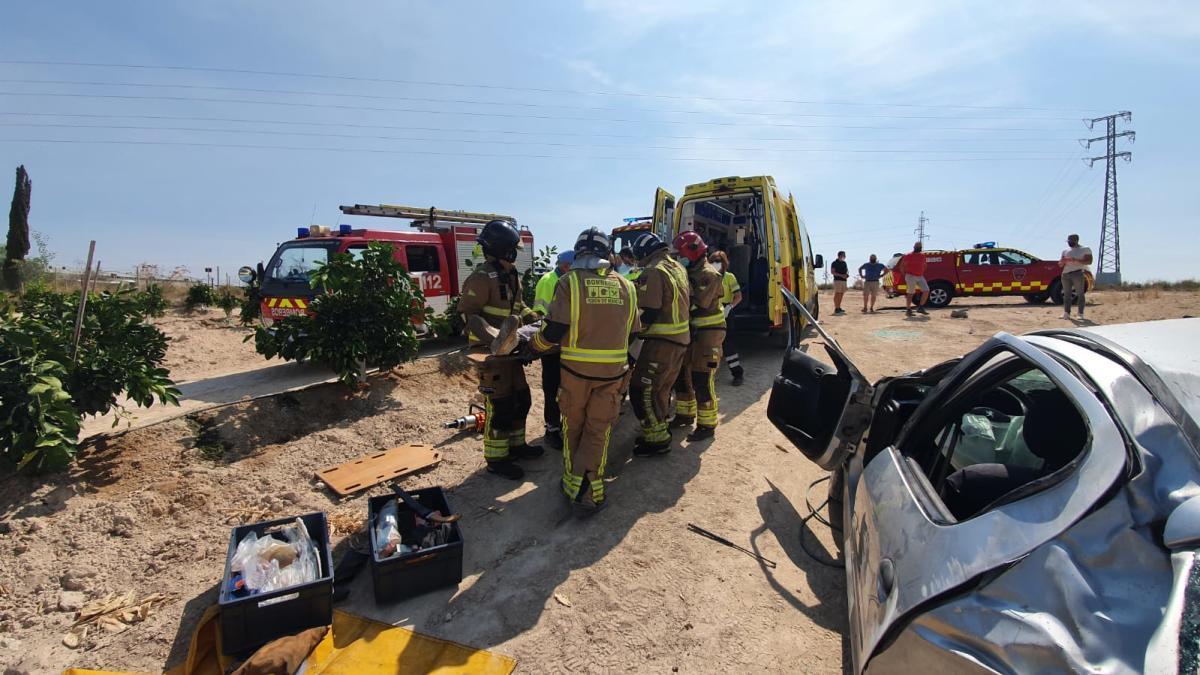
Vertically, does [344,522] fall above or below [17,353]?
below

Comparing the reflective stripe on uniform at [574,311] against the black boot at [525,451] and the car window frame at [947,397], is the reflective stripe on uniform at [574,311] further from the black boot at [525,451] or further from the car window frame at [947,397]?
the car window frame at [947,397]

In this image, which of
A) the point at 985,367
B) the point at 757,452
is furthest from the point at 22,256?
the point at 985,367

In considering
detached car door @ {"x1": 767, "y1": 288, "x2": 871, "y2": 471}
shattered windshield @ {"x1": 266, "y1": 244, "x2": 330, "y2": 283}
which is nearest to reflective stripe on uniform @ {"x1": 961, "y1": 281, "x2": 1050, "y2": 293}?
detached car door @ {"x1": 767, "y1": 288, "x2": 871, "y2": 471}

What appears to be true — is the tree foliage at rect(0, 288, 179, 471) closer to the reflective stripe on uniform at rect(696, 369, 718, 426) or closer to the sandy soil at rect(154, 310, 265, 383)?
the sandy soil at rect(154, 310, 265, 383)

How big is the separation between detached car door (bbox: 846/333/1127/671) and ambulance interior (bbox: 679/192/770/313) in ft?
18.2

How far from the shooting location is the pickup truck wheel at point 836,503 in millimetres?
3574

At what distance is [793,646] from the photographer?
8.76ft

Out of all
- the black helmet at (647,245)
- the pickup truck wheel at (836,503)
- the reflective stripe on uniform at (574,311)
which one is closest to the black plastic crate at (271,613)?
the reflective stripe on uniform at (574,311)

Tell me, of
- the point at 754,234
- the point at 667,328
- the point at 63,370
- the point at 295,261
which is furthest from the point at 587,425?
the point at 295,261

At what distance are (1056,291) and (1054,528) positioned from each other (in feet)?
56.6

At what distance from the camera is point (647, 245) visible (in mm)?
4918

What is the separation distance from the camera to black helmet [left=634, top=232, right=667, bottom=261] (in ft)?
15.8

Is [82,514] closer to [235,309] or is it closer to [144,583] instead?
[144,583]

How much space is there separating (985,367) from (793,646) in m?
1.54
